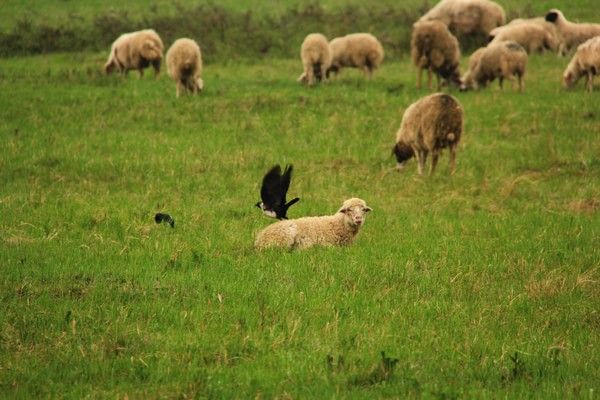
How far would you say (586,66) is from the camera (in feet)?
72.2

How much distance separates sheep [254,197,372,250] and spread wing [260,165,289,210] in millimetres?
906

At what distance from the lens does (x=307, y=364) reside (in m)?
6.56

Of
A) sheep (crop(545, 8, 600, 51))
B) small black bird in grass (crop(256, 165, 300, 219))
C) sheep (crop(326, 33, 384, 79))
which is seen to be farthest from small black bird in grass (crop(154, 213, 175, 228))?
sheep (crop(545, 8, 600, 51))

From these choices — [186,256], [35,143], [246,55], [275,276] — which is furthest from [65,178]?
[246,55]

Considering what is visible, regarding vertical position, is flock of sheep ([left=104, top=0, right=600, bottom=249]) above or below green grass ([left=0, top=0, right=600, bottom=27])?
below

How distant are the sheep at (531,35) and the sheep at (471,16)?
2408 mm

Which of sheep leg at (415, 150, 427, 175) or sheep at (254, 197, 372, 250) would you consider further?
sheep leg at (415, 150, 427, 175)

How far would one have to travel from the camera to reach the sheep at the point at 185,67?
834 inches

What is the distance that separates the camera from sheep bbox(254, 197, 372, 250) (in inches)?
389

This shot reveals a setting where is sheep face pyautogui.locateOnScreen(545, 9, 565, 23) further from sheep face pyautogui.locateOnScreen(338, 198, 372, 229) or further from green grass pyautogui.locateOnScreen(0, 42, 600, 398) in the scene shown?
sheep face pyautogui.locateOnScreen(338, 198, 372, 229)

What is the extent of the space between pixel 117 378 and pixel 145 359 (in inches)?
13.3

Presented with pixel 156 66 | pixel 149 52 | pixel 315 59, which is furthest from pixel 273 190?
pixel 156 66

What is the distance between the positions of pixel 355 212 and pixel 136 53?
16237 millimetres

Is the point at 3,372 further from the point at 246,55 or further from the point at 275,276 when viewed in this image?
the point at 246,55
